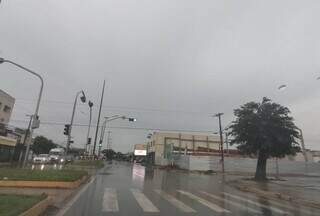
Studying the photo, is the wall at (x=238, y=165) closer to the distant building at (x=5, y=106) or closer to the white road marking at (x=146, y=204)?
the distant building at (x=5, y=106)

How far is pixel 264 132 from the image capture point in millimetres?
40312

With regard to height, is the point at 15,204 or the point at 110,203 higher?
the point at 110,203

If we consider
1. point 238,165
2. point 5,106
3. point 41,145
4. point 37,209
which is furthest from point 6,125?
point 37,209

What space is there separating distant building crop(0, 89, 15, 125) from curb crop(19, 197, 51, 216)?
6582 centimetres

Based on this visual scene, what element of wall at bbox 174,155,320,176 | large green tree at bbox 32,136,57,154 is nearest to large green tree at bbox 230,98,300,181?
wall at bbox 174,155,320,176

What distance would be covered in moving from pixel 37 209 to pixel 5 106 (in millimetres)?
71741

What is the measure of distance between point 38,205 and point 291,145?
33273 mm

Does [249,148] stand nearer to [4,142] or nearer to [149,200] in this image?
[149,200]

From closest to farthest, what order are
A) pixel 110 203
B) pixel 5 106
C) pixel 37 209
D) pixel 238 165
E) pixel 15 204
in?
pixel 15 204, pixel 37 209, pixel 110 203, pixel 238 165, pixel 5 106

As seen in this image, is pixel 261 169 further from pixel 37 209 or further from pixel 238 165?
pixel 37 209

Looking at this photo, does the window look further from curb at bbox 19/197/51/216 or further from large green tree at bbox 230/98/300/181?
curb at bbox 19/197/51/216

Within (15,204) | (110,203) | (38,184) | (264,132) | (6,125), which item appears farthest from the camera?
(6,125)

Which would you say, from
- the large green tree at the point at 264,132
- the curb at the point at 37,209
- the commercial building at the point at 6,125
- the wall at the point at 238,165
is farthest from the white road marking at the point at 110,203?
the wall at the point at 238,165

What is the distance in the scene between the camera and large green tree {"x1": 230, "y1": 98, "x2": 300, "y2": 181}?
40344 mm
